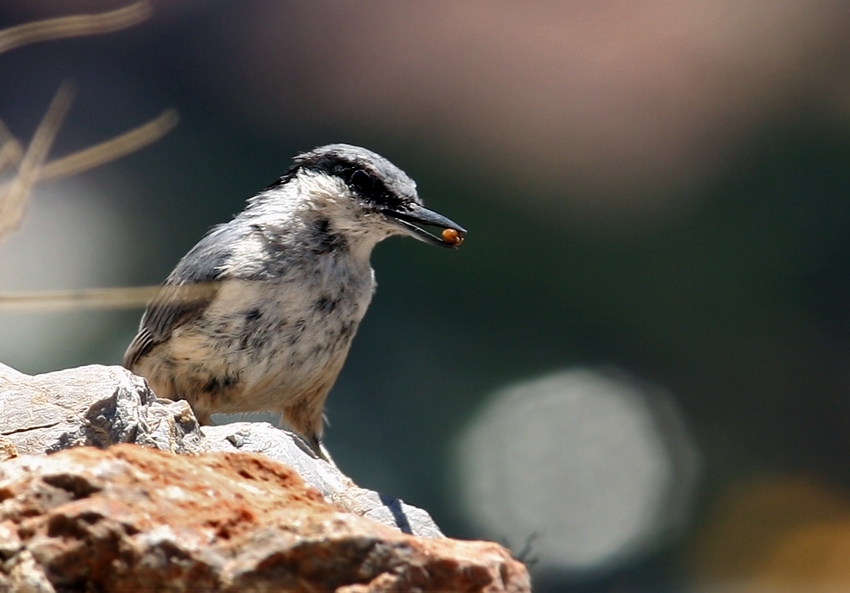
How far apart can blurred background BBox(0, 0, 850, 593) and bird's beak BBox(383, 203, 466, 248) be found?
94.8 inches

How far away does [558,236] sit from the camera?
7762 mm

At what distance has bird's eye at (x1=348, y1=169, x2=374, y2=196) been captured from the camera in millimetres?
4574

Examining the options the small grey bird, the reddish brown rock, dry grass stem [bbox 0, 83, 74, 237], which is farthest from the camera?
the small grey bird

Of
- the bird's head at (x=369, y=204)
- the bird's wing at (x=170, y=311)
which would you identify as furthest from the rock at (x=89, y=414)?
the bird's head at (x=369, y=204)

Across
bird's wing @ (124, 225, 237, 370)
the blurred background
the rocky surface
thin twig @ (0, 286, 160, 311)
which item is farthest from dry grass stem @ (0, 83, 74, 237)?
the blurred background

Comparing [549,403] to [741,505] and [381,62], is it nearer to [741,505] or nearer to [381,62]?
[741,505]

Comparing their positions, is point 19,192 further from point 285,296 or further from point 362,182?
point 362,182

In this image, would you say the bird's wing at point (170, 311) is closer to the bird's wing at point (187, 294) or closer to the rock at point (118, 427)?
the bird's wing at point (187, 294)

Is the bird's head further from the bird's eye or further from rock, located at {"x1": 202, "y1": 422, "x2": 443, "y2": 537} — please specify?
rock, located at {"x1": 202, "y1": 422, "x2": 443, "y2": 537}

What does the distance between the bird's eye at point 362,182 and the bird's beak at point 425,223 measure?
0.13m

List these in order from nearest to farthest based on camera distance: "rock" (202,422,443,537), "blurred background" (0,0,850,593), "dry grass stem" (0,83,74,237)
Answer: "dry grass stem" (0,83,74,237) → "rock" (202,422,443,537) → "blurred background" (0,0,850,593)

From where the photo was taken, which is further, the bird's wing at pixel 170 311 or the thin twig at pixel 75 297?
the bird's wing at pixel 170 311

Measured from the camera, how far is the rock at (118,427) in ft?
9.52

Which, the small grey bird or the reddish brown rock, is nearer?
the reddish brown rock
